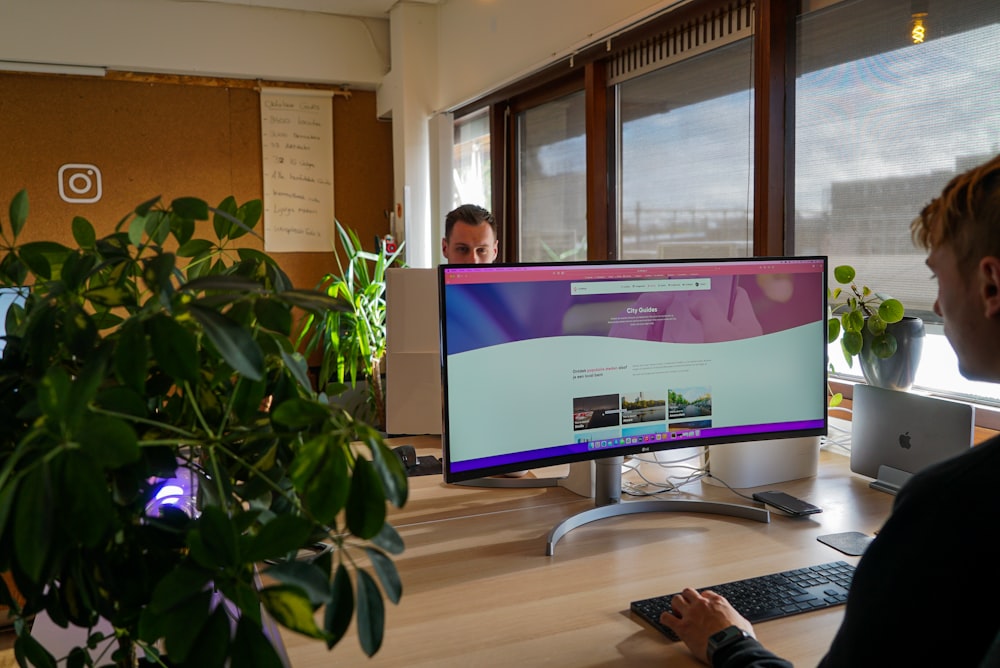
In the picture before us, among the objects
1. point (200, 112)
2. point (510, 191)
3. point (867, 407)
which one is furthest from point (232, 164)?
point (867, 407)

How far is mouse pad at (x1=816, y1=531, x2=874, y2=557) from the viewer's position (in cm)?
146

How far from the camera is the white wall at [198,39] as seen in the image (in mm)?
4203

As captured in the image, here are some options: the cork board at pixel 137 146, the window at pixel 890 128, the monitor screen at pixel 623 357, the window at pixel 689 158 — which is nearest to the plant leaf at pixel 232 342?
the monitor screen at pixel 623 357

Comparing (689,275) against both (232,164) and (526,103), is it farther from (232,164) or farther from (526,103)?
(232,164)

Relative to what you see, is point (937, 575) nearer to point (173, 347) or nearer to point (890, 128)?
point (173, 347)

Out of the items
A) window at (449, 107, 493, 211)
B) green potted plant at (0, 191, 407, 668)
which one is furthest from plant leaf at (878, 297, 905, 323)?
window at (449, 107, 493, 211)

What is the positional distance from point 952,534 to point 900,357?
1218 millimetres

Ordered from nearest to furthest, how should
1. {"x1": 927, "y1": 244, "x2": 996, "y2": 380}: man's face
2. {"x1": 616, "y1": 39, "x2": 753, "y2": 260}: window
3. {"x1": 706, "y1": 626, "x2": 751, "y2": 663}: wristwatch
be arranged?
{"x1": 927, "y1": 244, "x2": 996, "y2": 380}: man's face, {"x1": 706, "y1": 626, "x2": 751, "y2": 663}: wristwatch, {"x1": 616, "y1": 39, "x2": 753, "y2": 260}: window

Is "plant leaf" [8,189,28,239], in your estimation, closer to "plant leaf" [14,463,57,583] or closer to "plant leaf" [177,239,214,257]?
"plant leaf" [177,239,214,257]

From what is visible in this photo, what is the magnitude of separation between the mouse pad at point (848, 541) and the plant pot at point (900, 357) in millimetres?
493

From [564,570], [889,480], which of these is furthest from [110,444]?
[889,480]

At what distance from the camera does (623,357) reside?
1559 mm

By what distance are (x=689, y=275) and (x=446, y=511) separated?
0.70m

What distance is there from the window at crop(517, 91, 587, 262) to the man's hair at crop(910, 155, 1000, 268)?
2.57 metres
